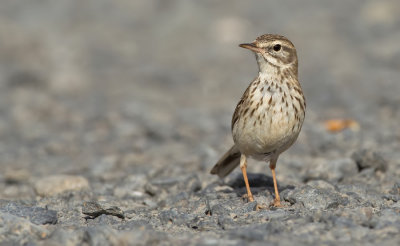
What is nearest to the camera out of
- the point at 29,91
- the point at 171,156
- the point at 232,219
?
the point at 232,219

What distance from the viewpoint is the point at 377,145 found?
9.70 meters

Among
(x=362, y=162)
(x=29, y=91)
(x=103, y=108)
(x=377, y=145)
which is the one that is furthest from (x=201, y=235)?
(x=29, y=91)

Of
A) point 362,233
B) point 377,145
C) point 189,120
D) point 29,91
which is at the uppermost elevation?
point 29,91

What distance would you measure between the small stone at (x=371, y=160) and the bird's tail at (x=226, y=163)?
159 cm

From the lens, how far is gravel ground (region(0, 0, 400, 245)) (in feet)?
18.6

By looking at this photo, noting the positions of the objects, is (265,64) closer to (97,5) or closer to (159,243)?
(159,243)

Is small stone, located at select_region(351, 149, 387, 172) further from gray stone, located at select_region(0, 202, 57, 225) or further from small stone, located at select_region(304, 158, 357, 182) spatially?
gray stone, located at select_region(0, 202, 57, 225)

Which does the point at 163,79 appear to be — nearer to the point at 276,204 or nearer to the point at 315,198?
the point at 276,204

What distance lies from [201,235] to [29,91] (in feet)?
33.9

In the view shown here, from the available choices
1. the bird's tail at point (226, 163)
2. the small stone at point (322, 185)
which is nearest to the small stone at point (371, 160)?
the small stone at point (322, 185)

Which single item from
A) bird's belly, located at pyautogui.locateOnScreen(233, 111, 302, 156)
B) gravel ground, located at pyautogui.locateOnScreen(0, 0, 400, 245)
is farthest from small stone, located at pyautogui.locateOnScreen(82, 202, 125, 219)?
bird's belly, located at pyautogui.locateOnScreen(233, 111, 302, 156)

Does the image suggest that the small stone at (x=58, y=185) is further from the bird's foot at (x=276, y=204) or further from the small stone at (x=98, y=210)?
the bird's foot at (x=276, y=204)

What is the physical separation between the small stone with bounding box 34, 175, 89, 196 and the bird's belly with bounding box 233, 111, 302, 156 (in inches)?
87.7

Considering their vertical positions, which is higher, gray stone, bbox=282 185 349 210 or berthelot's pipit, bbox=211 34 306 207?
berthelot's pipit, bbox=211 34 306 207
